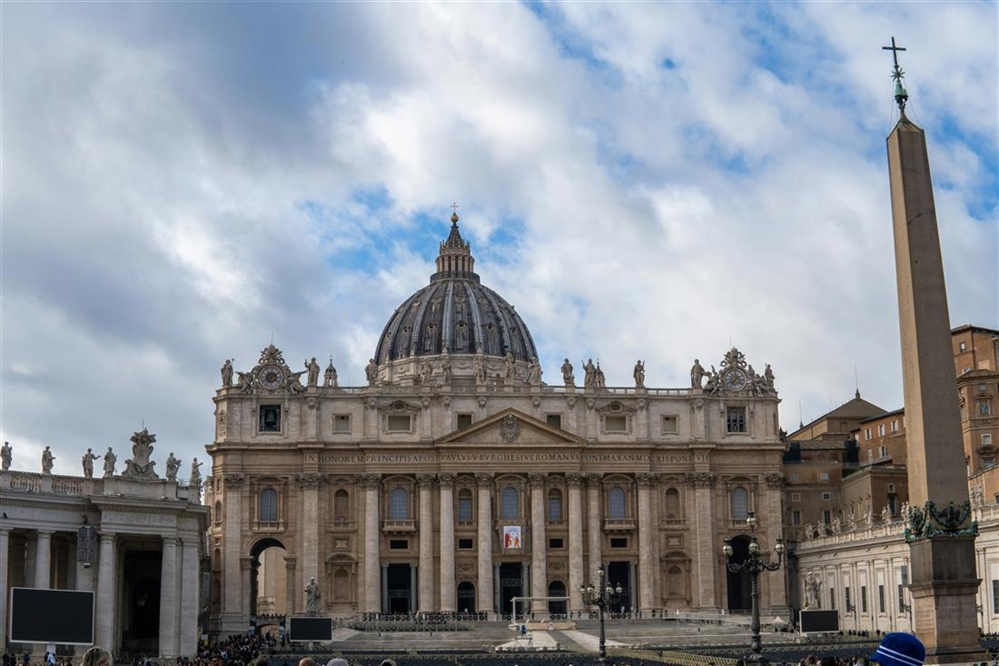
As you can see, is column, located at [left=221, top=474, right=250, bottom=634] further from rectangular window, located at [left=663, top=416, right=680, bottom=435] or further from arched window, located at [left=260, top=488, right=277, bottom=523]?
rectangular window, located at [left=663, top=416, right=680, bottom=435]

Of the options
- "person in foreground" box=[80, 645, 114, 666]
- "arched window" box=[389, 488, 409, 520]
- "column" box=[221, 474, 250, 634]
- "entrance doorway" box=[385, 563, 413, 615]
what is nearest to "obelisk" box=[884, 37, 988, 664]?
"person in foreground" box=[80, 645, 114, 666]

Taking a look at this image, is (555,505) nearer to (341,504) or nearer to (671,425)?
(671,425)

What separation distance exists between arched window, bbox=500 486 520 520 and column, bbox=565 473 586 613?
3.79 m

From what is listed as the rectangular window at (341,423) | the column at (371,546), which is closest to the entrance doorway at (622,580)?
the column at (371,546)

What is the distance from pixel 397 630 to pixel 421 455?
18.5 m

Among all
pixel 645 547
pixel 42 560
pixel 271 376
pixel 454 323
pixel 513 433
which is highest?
pixel 454 323

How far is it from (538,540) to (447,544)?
648cm

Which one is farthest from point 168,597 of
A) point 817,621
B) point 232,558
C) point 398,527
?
point 398,527

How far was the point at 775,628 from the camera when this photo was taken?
87625 millimetres

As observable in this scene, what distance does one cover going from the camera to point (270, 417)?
104500 mm

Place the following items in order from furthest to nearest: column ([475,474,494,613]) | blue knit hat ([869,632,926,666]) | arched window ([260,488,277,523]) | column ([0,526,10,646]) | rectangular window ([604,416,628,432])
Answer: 1. rectangular window ([604,416,628,432])
2. arched window ([260,488,277,523])
3. column ([475,474,494,613])
4. column ([0,526,10,646])
5. blue knit hat ([869,632,926,666])

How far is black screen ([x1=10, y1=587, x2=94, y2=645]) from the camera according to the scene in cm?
4757

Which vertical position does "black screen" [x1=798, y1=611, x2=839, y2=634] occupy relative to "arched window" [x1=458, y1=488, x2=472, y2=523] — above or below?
below

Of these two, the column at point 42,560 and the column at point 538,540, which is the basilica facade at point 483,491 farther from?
the column at point 42,560
